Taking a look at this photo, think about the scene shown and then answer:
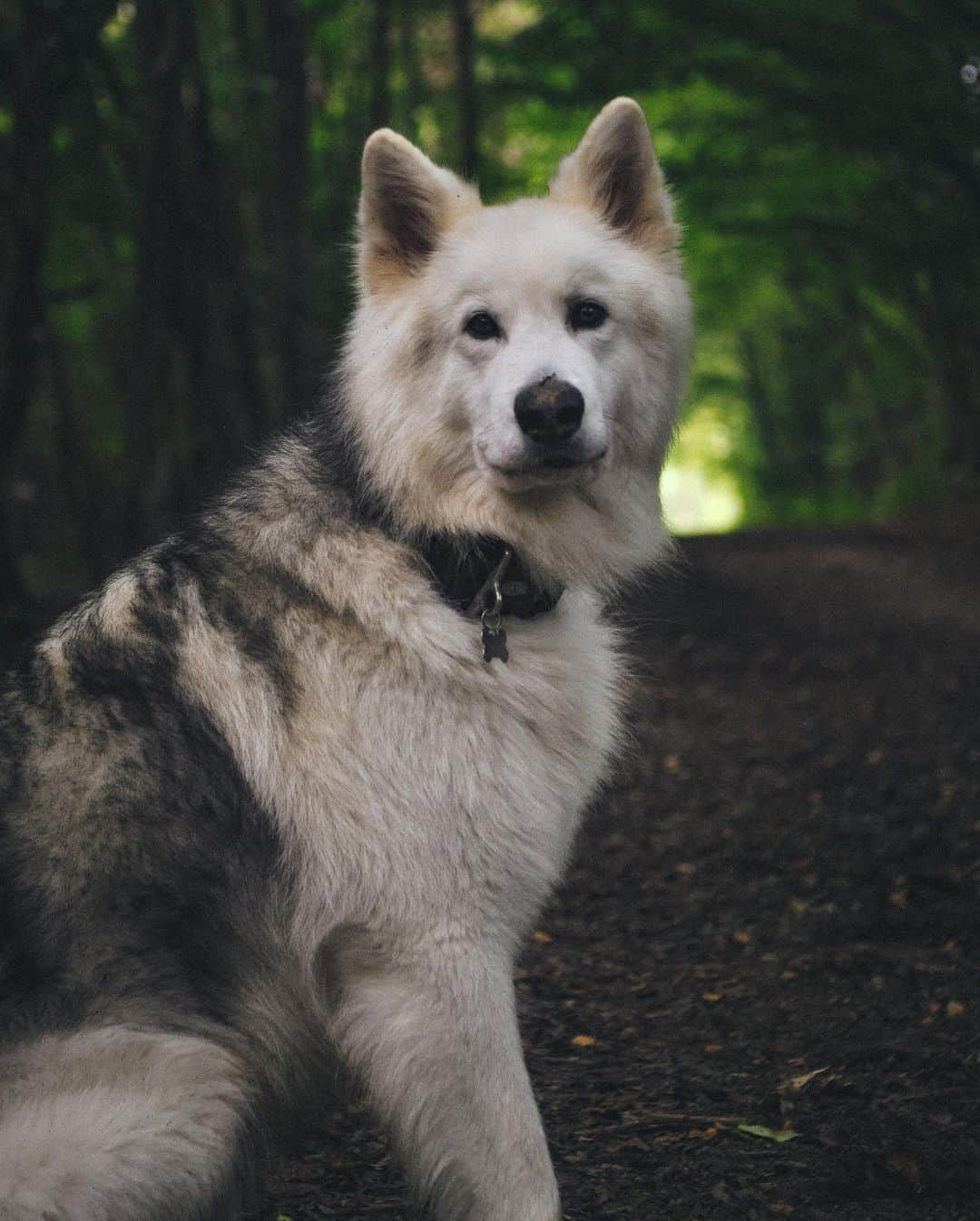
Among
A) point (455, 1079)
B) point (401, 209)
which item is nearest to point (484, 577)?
point (401, 209)

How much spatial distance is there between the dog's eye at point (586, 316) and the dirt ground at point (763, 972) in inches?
31.3

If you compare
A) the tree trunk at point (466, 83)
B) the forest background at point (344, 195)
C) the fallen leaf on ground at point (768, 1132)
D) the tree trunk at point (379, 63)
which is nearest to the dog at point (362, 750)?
the forest background at point (344, 195)

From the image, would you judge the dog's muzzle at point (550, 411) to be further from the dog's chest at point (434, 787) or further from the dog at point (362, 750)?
the dog's chest at point (434, 787)

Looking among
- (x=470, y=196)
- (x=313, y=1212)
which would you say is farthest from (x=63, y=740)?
(x=470, y=196)

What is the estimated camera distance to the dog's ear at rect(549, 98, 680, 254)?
3.18m

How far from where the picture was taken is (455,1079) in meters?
2.60

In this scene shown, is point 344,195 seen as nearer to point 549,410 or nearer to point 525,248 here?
point 525,248

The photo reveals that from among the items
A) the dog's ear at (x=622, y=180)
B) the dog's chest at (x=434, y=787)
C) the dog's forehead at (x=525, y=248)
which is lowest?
the dog's chest at (x=434, y=787)

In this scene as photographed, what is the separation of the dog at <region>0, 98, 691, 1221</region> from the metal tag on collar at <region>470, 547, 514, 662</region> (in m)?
0.01

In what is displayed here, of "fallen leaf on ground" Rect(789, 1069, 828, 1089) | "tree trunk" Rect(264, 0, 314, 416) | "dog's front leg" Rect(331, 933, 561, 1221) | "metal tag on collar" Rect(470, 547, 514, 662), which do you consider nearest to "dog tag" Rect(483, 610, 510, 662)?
"metal tag on collar" Rect(470, 547, 514, 662)

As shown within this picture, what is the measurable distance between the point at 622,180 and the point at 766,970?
2.72m

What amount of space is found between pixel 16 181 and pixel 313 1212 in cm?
614

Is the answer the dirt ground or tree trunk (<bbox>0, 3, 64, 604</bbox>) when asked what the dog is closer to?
the dirt ground

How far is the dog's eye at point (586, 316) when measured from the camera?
3.00 metres
